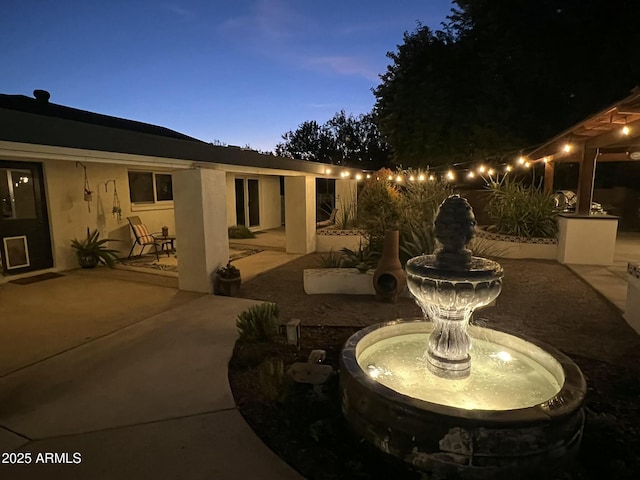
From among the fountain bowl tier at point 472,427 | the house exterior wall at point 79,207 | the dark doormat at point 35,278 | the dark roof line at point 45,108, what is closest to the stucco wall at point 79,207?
the house exterior wall at point 79,207

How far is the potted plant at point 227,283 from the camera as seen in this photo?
19.6 feet

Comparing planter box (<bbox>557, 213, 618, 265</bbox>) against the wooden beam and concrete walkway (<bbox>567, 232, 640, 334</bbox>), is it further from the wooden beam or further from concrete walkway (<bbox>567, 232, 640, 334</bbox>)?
the wooden beam

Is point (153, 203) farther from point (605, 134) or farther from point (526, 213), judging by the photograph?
point (605, 134)

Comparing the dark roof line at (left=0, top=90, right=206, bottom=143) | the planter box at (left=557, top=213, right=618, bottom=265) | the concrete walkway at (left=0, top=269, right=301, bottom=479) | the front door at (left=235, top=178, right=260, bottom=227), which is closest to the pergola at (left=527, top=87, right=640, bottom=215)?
the planter box at (left=557, top=213, right=618, bottom=265)

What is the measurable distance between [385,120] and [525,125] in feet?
17.0

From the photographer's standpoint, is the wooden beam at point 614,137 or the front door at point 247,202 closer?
the wooden beam at point 614,137

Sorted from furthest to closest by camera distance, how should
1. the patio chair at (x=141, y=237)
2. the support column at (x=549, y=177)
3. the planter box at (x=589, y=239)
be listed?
the support column at (x=549, y=177) → the patio chair at (x=141, y=237) → the planter box at (x=589, y=239)

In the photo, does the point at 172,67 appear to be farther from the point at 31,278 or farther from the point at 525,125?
the point at 525,125

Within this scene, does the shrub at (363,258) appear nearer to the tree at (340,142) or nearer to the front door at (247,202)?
the front door at (247,202)

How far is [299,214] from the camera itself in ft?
31.3

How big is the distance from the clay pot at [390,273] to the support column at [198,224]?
108 inches

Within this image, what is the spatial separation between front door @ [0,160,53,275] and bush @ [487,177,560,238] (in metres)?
10.8

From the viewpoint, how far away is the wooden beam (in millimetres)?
5898

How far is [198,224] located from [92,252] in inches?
135
